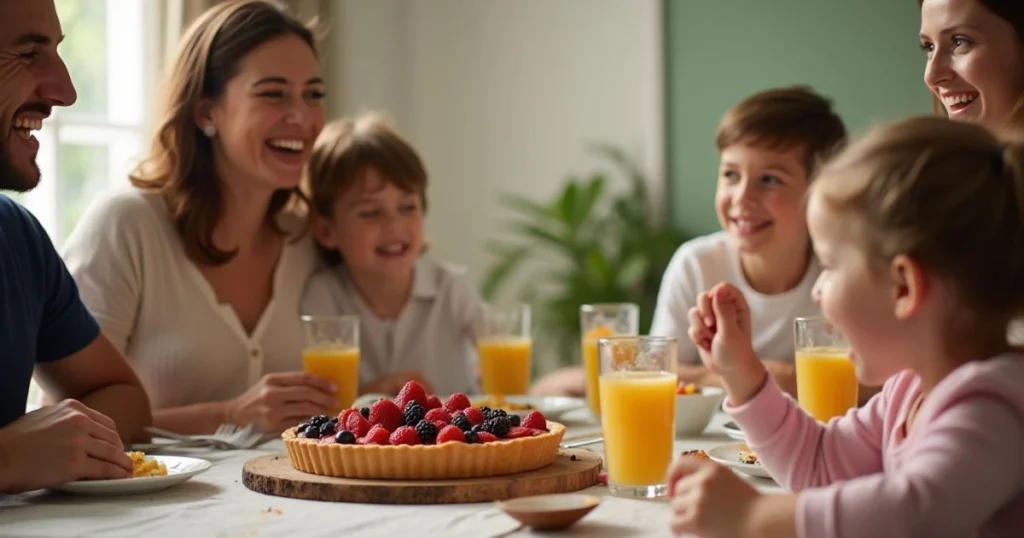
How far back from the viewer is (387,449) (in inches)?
68.0

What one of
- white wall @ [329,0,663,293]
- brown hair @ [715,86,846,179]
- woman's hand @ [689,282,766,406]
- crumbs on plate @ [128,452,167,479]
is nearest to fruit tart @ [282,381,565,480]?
crumbs on plate @ [128,452,167,479]

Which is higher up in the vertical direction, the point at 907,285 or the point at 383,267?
the point at 907,285

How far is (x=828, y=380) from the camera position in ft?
7.20

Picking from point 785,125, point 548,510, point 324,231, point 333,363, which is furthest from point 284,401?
point 785,125

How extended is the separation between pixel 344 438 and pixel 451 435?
164 millimetres

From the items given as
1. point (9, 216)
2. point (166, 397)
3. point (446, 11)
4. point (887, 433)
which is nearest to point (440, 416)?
point (887, 433)

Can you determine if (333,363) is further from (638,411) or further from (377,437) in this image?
(638,411)

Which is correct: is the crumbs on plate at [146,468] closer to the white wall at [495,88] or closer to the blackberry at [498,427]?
the blackberry at [498,427]

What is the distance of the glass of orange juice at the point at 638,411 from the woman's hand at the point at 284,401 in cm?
87

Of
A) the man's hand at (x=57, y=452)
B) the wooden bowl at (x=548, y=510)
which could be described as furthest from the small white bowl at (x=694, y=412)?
the man's hand at (x=57, y=452)

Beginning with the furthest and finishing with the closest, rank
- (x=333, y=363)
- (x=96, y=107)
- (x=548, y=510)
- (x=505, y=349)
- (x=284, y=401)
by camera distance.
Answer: (x=96, y=107)
(x=505, y=349)
(x=333, y=363)
(x=284, y=401)
(x=548, y=510)

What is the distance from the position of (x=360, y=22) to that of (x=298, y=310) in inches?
119

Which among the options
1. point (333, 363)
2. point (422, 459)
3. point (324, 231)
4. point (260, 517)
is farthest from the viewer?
point (324, 231)

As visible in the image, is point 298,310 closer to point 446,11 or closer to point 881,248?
point 881,248
